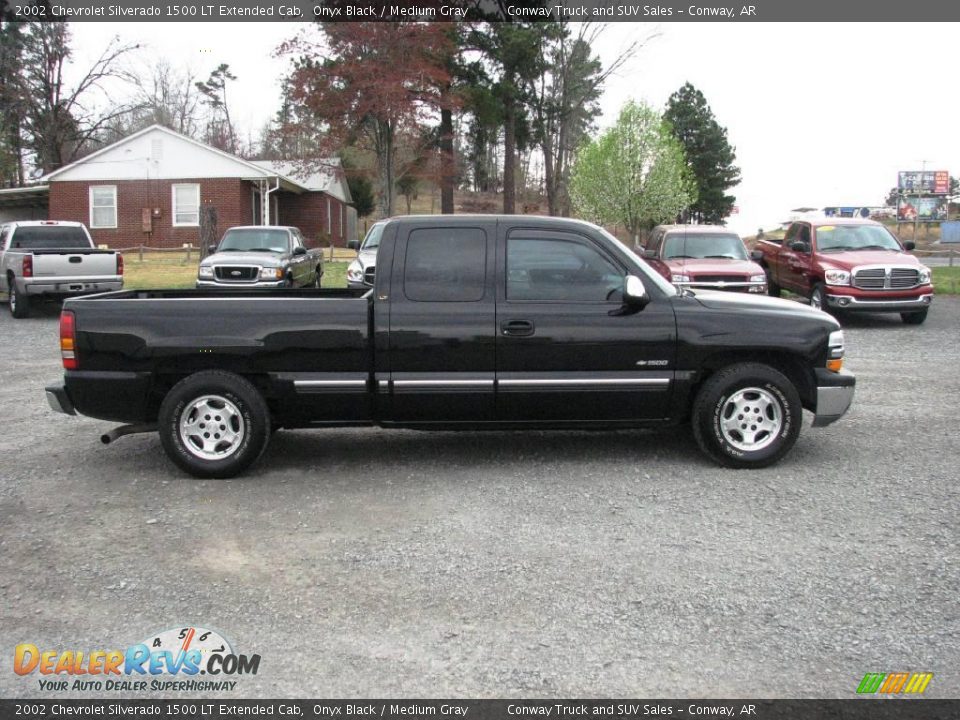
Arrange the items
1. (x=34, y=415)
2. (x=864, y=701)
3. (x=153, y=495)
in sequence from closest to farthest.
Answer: (x=864, y=701) → (x=153, y=495) → (x=34, y=415)

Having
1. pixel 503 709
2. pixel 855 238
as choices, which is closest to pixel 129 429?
pixel 503 709

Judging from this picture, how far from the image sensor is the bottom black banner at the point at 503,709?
3.27 metres

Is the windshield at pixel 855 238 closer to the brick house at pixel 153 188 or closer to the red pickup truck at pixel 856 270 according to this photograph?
the red pickup truck at pixel 856 270

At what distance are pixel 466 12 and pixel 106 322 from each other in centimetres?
3094

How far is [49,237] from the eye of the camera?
1831 centimetres

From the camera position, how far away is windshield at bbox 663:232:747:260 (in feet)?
52.1

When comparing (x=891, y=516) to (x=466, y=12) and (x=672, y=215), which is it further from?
(x=672, y=215)

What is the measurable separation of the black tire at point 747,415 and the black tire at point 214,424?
10.0 ft

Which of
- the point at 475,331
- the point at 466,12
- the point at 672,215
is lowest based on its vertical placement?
the point at 475,331

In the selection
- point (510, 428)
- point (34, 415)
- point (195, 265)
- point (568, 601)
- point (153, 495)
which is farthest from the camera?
point (195, 265)

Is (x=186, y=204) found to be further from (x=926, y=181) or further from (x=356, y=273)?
(x=926, y=181)

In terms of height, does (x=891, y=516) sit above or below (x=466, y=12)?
below

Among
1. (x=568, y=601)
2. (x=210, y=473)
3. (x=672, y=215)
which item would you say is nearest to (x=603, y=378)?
(x=568, y=601)

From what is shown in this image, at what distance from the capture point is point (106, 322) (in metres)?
6.16
